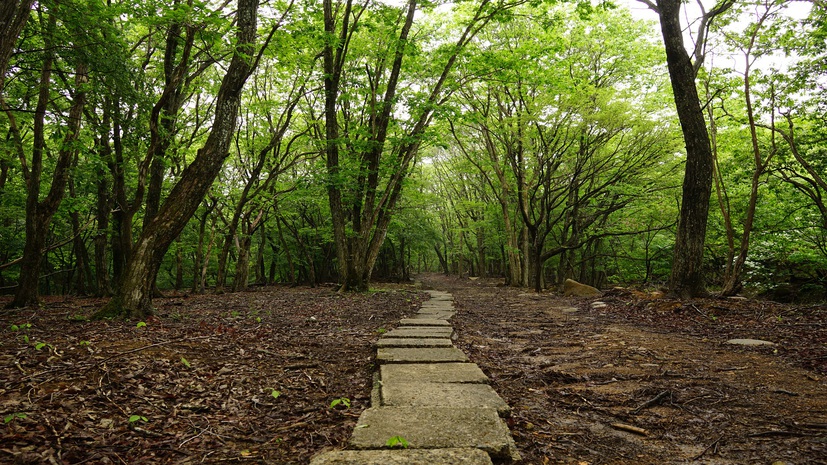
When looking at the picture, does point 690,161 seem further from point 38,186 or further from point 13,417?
point 38,186

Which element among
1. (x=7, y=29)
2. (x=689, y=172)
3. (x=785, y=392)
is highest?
(x=7, y=29)

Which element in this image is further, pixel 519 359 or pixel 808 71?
pixel 808 71

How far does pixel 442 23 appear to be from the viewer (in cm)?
1341

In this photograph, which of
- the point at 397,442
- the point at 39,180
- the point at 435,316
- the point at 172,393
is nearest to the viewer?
the point at 397,442

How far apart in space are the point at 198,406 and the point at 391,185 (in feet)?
28.0

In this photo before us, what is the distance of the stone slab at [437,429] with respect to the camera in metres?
1.91

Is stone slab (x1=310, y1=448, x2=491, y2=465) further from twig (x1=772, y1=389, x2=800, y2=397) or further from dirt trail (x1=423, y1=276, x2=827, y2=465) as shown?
twig (x1=772, y1=389, x2=800, y2=397)

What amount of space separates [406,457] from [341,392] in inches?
54.6

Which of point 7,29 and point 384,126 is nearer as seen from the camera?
point 7,29

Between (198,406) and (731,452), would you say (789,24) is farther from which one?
(198,406)

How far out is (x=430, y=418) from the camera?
7.23ft

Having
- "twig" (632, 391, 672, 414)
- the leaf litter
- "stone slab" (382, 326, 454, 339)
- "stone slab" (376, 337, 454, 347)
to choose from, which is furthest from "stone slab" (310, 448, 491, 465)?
"stone slab" (382, 326, 454, 339)

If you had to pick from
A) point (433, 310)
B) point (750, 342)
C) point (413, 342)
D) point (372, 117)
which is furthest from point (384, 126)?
point (750, 342)

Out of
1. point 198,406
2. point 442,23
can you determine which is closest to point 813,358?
point 198,406
